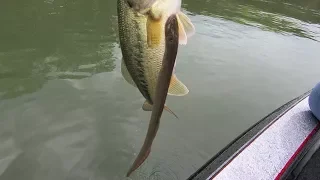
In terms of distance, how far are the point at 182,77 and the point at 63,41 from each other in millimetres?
2552

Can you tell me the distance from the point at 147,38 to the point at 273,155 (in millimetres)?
1821

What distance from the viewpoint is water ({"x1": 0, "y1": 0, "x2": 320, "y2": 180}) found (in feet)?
12.7

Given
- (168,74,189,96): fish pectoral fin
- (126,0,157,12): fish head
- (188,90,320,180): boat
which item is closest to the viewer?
(126,0,157,12): fish head

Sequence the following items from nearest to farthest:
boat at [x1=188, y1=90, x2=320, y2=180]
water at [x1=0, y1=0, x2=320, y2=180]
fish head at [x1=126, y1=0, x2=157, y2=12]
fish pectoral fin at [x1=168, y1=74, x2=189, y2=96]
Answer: fish head at [x1=126, y1=0, x2=157, y2=12] < fish pectoral fin at [x1=168, y1=74, x2=189, y2=96] < boat at [x1=188, y1=90, x2=320, y2=180] < water at [x1=0, y1=0, x2=320, y2=180]

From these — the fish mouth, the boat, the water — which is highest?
the fish mouth

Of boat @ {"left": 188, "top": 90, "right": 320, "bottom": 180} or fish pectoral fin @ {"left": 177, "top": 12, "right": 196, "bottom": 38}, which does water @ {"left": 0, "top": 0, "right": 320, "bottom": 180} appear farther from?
fish pectoral fin @ {"left": 177, "top": 12, "right": 196, "bottom": 38}

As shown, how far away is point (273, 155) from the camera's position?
234cm

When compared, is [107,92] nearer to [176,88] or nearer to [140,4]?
[176,88]

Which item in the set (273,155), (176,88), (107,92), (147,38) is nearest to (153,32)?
(147,38)

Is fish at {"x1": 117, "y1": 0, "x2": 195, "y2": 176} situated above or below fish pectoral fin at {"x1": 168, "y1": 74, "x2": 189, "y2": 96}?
above

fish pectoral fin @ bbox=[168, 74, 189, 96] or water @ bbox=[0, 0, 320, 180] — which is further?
water @ bbox=[0, 0, 320, 180]

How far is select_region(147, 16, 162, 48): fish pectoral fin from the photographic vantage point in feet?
2.38

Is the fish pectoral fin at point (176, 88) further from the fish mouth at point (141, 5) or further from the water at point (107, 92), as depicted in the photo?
the water at point (107, 92)

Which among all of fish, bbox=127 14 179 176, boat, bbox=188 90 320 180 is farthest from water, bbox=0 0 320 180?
fish, bbox=127 14 179 176
